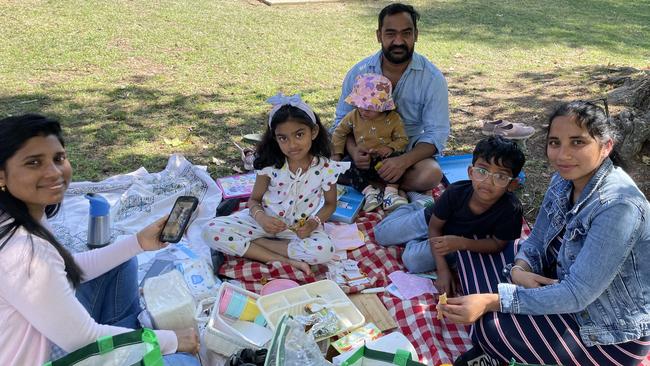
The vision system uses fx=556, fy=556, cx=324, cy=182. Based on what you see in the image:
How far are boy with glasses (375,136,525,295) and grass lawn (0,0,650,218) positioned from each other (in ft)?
4.33

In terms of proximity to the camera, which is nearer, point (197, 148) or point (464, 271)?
point (464, 271)

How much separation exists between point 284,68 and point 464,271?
5591 millimetres

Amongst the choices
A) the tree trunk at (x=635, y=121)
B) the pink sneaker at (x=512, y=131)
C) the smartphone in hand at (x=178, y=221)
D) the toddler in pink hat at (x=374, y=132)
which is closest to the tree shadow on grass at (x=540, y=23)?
the tree trunk at (x=635, y=121)

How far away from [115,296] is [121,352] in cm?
78

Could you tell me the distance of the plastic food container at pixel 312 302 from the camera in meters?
2.96

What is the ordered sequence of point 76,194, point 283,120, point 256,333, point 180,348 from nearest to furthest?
point 180,348, point 256,333, point 283,120, point 76,194

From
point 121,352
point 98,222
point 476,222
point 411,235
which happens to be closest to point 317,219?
point 411,235

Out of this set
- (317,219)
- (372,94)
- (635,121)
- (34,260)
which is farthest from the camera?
(635,121)

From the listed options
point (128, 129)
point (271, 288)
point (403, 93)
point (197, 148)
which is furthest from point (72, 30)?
point (271, 288)

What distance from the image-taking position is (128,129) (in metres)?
5.68

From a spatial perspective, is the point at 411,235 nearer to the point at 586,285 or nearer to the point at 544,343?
the point at 544,343

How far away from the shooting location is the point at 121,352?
2031 millimetres

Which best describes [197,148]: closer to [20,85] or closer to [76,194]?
[76,194]

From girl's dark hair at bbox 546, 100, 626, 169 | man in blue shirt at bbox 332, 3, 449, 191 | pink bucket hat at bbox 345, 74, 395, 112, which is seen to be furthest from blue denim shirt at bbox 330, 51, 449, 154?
girl's dark hair at bbox 546, 100, 626, 169
